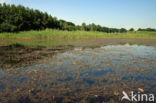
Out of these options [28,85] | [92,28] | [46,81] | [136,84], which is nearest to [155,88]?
[136,84]

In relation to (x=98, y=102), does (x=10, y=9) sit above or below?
above

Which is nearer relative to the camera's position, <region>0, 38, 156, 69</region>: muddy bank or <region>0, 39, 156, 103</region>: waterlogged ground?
<region>0, 39, 156, 103</region>: waterlogged ground

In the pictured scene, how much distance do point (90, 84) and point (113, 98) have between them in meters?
0.87

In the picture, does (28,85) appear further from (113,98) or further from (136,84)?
(136,84)

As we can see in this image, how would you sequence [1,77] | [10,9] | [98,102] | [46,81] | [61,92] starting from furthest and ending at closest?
[10,9], [1,77], [46,81], [61,92], [98,102]

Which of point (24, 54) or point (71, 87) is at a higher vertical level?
point (24, 54)

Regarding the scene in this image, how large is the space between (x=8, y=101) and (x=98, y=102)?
2049 mm

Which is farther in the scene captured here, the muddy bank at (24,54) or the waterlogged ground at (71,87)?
the muddy bank at (24,54)

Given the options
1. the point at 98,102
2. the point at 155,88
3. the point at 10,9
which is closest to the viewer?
the point at 98,102

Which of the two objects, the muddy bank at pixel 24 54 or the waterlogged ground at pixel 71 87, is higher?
the muddy bank at pixel 24 54

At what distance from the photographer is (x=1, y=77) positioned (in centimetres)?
390

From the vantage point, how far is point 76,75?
4.06m

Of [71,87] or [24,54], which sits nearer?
[71,87]

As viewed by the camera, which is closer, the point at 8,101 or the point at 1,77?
the point at 8,101
